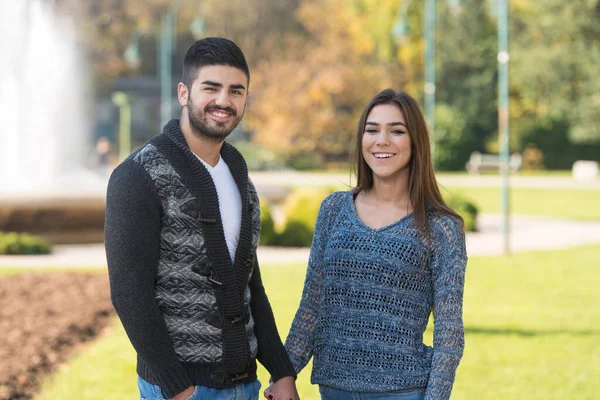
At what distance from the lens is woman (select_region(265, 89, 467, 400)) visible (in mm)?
3129

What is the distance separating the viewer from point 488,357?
782 cm

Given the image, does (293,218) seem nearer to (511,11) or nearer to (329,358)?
(329,358)

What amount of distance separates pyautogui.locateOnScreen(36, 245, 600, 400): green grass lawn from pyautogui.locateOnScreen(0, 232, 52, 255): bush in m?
4.19

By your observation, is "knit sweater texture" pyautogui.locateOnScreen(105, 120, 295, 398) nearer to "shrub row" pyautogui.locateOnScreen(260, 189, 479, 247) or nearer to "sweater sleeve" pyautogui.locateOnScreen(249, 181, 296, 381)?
"sweater sleeve" pyautogui.locateOnScreen(249, 181, 296, 381)

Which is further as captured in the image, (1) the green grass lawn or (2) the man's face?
(1) the green grass lawn

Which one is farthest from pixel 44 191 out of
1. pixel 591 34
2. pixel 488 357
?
pixel 591 34

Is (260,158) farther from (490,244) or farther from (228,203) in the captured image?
(228,203)

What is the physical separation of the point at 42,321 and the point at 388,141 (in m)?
6.47

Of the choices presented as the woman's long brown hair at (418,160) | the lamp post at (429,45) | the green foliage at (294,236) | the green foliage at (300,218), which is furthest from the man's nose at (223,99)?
the lamp post at (429,45)

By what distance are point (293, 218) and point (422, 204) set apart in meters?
13.9

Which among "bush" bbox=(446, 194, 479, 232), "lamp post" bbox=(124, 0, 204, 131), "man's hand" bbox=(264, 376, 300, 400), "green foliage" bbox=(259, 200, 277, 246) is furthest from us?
"lamp post" bbox=(124, 0, 204, 131)

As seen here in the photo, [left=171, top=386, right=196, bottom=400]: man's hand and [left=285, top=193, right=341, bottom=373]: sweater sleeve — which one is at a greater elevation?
[left=285, top=193, right=341, bottom=373]: sweater sleeve

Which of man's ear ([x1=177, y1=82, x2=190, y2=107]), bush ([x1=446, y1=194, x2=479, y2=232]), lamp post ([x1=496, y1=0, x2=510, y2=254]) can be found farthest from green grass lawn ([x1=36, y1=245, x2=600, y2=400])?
bush ([x1=446, y1=194, x2=479, y2=232])

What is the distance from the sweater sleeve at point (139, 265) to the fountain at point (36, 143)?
44.0ft
